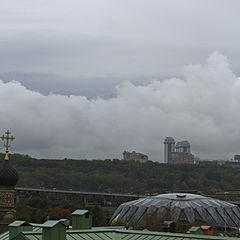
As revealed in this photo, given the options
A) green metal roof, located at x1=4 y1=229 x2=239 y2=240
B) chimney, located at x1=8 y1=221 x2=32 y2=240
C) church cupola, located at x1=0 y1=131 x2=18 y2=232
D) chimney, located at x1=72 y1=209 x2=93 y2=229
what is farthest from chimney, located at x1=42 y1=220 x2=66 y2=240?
church cupola, located at x1=0 y1=131 x2=18 y2=232

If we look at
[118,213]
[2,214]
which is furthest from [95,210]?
[2,214]

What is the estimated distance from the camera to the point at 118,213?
116 m

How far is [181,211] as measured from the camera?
105250mm

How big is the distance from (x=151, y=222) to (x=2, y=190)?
2143 inches

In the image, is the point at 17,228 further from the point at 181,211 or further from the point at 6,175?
the point at 181,211

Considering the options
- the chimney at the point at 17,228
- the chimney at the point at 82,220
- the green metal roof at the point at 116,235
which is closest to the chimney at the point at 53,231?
the green metal roof at the point at 116,235

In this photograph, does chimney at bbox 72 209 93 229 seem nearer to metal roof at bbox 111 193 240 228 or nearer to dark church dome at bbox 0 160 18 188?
dark church dome at bbox 0 160 18 188

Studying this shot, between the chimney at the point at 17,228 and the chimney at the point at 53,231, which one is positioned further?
the chimney at the point at 17,228

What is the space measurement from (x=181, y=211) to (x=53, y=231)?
79.7 meters

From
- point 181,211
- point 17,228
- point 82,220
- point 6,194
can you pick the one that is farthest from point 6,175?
point 181,211

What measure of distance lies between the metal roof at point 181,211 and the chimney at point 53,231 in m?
72.5

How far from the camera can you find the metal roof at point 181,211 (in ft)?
338

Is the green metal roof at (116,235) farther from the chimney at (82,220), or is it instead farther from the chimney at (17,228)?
the chimney at (82,220)

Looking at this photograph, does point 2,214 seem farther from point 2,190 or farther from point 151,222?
point 151,222
